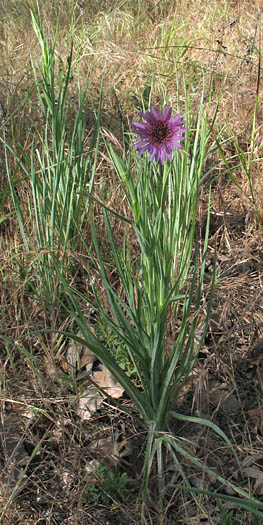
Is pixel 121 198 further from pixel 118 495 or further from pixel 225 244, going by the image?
pixel 118 495

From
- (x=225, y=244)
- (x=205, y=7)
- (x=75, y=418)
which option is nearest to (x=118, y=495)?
(x=75, y=418)

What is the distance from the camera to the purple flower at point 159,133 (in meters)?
1.09

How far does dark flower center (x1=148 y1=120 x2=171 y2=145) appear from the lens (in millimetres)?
1096

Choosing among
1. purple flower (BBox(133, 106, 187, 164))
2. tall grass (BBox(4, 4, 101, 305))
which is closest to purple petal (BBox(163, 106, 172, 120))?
purple flower (BBox(133, 106, 187, 164))

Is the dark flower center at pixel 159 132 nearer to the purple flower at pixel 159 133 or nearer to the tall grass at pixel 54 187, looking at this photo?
the purple flower at pixel 159 133

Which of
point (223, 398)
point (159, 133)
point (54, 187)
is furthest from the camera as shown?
point (54, 187)

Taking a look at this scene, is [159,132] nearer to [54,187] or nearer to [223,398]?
[54,187]

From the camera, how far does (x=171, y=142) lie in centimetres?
109

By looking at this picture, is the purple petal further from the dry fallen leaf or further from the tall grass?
the dry fallen leaf

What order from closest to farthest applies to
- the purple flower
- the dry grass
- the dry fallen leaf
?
the purple flower → the dry grass → the dry fallen leaf

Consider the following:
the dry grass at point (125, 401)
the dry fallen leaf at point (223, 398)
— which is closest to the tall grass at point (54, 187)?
the dry grass at point (125, 401)

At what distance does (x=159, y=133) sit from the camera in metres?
1.10

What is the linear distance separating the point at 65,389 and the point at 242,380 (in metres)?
0.51

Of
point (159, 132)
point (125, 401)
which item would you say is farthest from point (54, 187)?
point (125, 401)
